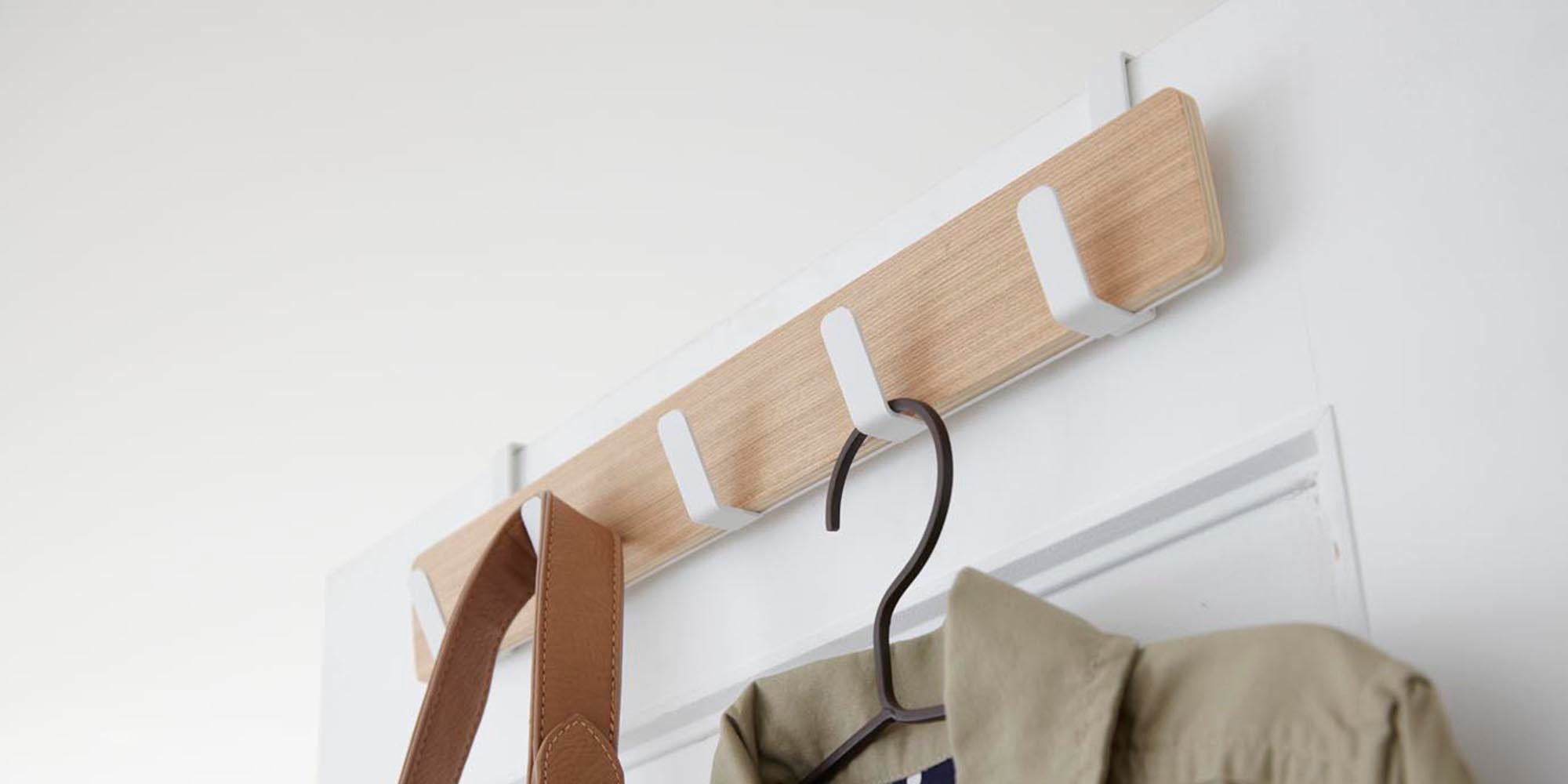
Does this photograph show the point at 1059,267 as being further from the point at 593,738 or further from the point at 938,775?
the point at 593,738

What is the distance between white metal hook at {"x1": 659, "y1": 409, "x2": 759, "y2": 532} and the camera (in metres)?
0.73

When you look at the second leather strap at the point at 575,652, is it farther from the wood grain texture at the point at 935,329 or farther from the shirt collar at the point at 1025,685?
the shirt collar at the point at 1025,685

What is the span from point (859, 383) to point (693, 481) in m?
0.12

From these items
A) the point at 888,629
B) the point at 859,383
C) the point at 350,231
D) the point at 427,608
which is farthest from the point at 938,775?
the point at 350,231

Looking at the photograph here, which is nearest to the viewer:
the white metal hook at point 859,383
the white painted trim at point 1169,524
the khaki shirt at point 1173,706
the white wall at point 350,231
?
the khaki shirt at point 1173,706

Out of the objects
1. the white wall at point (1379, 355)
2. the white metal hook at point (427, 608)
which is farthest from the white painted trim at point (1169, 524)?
the white metal hook at point (427, 608)

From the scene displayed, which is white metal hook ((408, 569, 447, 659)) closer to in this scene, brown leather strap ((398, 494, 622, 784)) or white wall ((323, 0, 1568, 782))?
brown leather strap ((398, 494, 622, 784))

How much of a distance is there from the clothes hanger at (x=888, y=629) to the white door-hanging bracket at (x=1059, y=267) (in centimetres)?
6

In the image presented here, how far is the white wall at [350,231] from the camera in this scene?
1.37 meters

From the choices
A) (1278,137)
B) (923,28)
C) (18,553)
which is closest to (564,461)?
(1278,137)

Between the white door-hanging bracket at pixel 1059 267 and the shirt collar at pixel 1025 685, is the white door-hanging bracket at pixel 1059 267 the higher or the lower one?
the higher one

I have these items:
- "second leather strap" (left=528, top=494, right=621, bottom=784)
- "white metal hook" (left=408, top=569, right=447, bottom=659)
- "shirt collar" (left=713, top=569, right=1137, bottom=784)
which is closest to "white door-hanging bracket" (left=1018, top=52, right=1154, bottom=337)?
"shirt collar" (left=713, top=569, right=1137, bottom=784)

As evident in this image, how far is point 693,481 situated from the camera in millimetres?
734

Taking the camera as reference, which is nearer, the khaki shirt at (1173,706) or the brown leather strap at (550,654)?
the khaki shirt at (1173,706)
